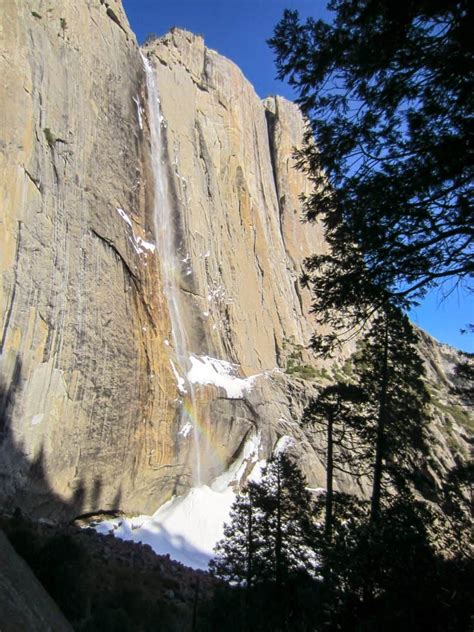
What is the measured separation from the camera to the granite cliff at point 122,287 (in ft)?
48.4

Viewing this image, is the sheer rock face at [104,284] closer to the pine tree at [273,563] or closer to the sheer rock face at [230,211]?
the sheer rock face at [230,211]

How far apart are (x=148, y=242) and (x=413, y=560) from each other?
1965cm

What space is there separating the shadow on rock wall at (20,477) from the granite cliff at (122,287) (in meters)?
0.05

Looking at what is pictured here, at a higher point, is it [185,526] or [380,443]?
A: [380,443]

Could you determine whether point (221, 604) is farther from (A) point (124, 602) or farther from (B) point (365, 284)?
(B) point (365, 284)

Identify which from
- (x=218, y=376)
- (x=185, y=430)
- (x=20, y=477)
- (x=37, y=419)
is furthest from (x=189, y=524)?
(x=37, y=419)

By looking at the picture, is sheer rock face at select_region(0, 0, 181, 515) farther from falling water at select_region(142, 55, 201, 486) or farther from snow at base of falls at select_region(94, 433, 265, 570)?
snow at base of falls at select_region(94, 433, 265, 570)

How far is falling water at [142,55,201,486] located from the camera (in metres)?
21.2

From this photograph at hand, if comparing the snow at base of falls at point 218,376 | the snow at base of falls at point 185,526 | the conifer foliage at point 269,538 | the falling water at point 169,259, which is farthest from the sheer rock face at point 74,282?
the conifer foliage at point 269,538

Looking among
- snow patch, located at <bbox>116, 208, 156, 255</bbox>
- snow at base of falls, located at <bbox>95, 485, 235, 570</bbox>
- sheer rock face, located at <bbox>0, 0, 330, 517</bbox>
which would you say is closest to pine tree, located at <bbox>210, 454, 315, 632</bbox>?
snow at base of falls, located at <bbox>95, 485, 235, 570</bbox>

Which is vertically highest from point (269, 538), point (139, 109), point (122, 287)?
point (139, 109)

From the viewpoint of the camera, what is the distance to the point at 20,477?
44.3 ft

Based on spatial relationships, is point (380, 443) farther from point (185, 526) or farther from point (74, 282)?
point (74, 282)

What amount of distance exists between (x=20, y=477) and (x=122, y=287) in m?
8.72
